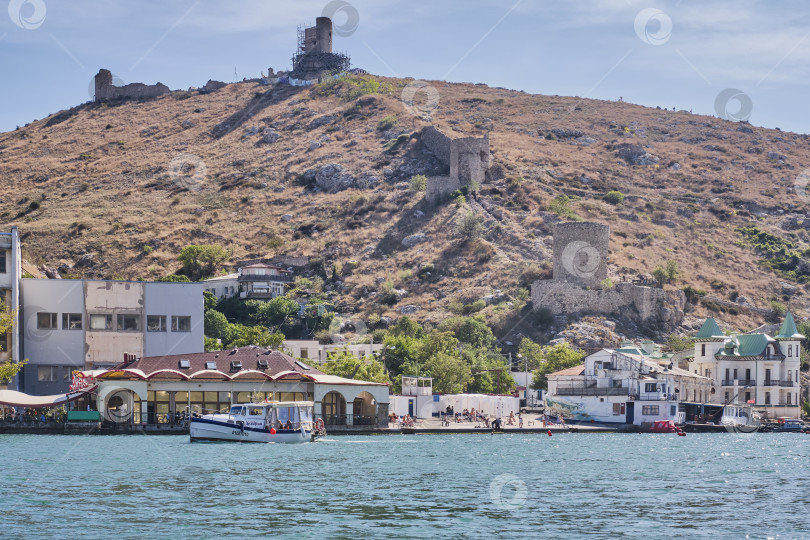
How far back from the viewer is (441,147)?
174m

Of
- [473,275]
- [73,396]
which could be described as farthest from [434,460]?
[473,275]

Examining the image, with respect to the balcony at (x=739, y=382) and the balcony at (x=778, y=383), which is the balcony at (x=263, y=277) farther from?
the balcony at (x=778, y=383)

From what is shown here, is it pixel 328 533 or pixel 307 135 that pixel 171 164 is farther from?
pixel 328 533

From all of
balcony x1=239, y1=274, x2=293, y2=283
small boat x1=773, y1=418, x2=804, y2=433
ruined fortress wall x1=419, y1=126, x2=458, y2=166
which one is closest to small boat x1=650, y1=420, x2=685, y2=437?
small boat x1=773, y1=418, x2=804, y2=433

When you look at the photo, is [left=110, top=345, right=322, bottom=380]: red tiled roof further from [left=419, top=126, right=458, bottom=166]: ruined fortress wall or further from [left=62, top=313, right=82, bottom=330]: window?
[left=419, top=126, right=458, bottom=166]: ruined fortress wall

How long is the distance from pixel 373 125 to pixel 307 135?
11221 millimetres

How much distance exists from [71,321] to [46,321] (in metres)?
1.91

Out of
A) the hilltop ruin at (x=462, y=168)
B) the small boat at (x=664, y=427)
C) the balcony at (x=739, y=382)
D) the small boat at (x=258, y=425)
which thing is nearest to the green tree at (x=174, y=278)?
the hilltop ruin at (x=462, y=168)

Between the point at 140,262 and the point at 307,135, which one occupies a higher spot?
the point at 307,135

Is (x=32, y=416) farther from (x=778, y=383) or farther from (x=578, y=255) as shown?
(x=778, y=383)

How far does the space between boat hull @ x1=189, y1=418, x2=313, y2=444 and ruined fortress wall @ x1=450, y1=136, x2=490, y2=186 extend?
310ft

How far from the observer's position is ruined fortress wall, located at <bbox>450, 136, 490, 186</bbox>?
16125 centimetres

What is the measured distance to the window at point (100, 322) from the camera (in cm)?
9012

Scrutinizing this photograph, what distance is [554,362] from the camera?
113125 millimetres
